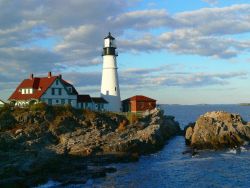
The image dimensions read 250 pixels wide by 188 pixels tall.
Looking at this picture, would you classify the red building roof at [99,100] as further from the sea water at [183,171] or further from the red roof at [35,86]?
the sea water at [183,171]

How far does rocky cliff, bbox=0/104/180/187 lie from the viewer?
33000 mm

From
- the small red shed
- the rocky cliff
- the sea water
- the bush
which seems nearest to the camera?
the sea water

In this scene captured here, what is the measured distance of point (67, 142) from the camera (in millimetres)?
46344

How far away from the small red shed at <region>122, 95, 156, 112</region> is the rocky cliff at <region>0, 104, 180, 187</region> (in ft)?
25.6

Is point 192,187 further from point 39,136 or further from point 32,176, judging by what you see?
point 39,136

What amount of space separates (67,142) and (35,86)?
20.8m

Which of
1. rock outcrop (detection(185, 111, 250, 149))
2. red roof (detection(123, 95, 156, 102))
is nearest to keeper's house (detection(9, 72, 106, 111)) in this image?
red roof (detection(123, 95, 156, 102))

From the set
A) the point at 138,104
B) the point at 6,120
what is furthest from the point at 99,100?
the point at 6,120

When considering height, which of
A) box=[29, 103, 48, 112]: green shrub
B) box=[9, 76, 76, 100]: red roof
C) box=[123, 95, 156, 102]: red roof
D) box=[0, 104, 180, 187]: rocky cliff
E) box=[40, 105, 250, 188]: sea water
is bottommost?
box=[40, 105, 250, 188]: sea water

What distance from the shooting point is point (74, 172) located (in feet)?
113

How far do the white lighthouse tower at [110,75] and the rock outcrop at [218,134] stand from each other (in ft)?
62.6

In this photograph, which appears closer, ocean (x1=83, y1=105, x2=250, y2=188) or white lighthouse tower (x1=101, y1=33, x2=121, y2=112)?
ocean (x1=83, y1=105, x2=250, y2=188)

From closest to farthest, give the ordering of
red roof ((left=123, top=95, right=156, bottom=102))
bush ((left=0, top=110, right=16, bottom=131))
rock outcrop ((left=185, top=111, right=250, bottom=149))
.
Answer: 1. rock outcrop ((left=185, top=111, right=250, bottom=149))
2. bush ((left=0, top=110, right=16, bottom=131))
3. red roof ((left=123, top=95, right=156, bottom=102))

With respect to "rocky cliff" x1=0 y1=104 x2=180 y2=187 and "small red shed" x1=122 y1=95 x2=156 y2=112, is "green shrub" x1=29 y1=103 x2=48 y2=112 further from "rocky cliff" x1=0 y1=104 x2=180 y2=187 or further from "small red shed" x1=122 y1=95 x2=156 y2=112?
"small red shed" x1=122 y1=95 x2=156 y2=112
